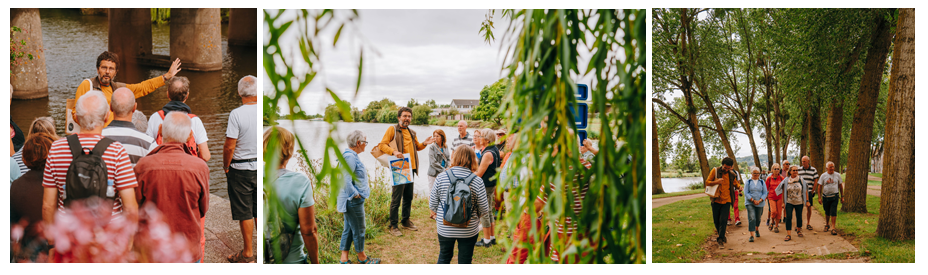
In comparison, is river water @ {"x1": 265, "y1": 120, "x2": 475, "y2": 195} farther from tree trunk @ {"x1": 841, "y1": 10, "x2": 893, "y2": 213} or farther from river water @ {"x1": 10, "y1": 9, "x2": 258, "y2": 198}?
tree trunk @ {"x1": 841, "y1": 10, "x2": 893, "y2": 213}

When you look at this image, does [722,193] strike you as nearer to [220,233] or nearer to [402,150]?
[402,150]

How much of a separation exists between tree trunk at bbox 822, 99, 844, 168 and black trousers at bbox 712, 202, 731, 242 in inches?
45.7

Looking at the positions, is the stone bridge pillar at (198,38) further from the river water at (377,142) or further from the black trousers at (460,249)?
the black trousers at (460,249)

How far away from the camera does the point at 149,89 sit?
Result: 3.38 meters

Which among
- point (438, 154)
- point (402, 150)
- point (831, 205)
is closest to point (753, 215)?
point (831, 205)

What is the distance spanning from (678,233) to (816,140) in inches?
62.4

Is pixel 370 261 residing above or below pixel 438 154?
below

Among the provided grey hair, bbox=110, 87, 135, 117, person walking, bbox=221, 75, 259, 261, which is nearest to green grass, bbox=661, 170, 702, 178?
person walking, bbox=221, 75, 259, 261

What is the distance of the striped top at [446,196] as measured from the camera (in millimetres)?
3229

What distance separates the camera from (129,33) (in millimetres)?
3529

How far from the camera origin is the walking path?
134 inches
